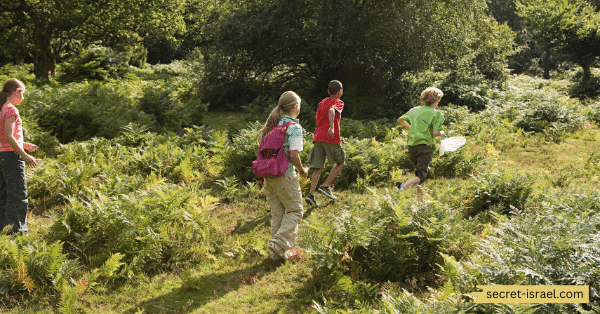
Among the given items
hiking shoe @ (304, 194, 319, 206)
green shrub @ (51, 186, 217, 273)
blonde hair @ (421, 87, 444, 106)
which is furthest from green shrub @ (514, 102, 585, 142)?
green shrub @ (51, 186, 217, 273)

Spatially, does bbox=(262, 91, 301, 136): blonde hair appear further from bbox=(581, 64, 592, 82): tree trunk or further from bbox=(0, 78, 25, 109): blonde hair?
bbox=(581, 64, 592, 82): tree trunk

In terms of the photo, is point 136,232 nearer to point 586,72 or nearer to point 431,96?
point 431,96

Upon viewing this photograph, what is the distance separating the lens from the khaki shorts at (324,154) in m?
7.03

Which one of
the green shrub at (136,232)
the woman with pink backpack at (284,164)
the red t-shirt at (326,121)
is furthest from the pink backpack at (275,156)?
the red t-shirt at (326,121)

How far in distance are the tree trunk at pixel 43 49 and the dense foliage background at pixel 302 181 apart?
0.26 feet

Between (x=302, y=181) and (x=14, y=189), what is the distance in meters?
4.24

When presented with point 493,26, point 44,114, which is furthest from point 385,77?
point 44,114

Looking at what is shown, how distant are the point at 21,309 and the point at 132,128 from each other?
19.9ft

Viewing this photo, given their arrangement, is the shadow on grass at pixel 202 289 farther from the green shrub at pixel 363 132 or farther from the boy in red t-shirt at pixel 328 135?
the green shrub at pixel 363 132

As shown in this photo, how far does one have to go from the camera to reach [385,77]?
623 inches

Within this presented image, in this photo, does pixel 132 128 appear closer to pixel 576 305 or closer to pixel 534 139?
pixel 576 305

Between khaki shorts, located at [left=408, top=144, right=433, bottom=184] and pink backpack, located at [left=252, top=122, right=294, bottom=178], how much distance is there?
2.39 m

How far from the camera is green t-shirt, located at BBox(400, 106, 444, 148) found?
21.2 ft

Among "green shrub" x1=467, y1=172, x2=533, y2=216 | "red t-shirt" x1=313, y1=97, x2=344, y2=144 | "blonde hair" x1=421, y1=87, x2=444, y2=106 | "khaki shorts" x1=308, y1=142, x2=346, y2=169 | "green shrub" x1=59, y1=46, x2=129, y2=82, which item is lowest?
"green shrub" x1=59, y1=46, x2=129, y2=82
